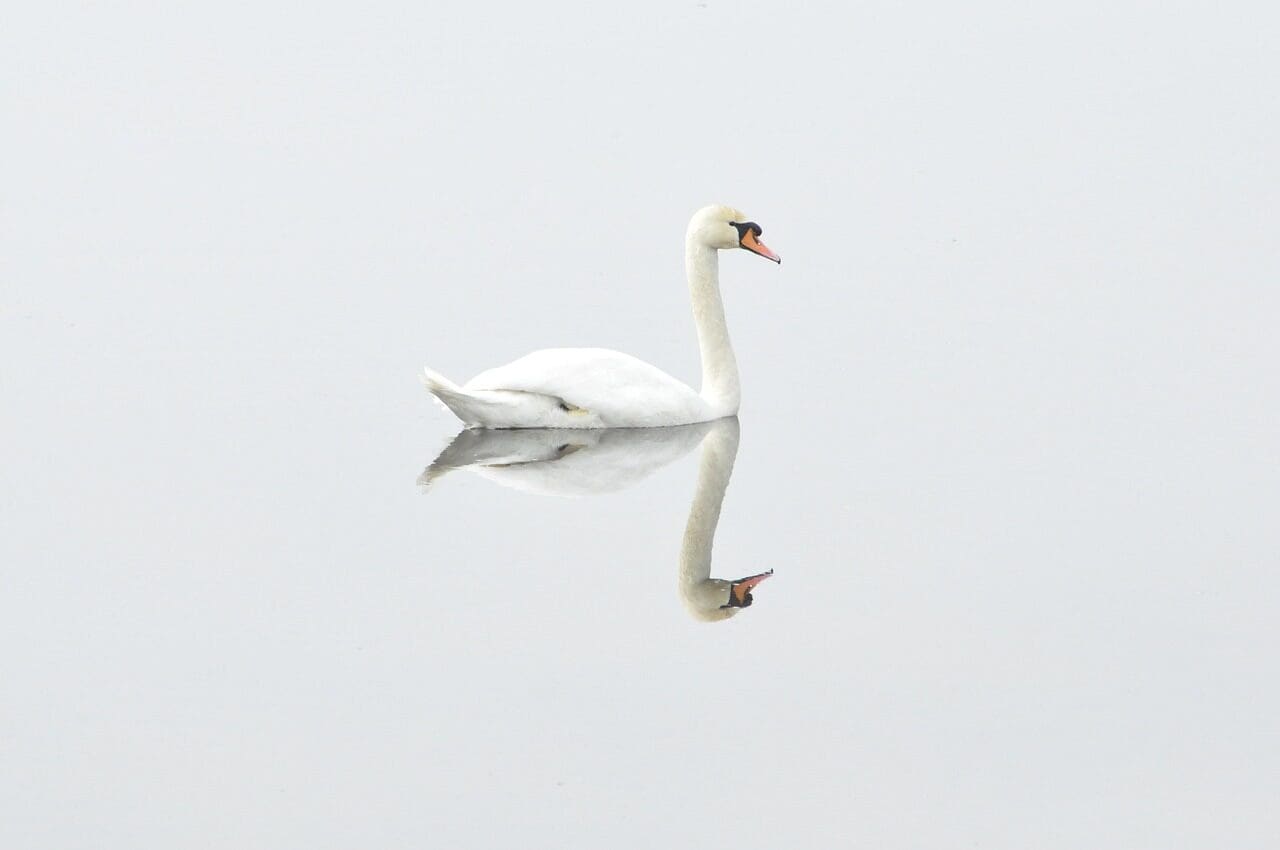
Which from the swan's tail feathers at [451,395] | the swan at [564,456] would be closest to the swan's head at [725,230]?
the swan at [564,456]

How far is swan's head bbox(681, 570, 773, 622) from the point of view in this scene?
997 centimetres

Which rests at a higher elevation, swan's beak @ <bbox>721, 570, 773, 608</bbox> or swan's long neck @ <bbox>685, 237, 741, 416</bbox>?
swan's long neck @ <bbox>685, 237, 741, 416</bbox>

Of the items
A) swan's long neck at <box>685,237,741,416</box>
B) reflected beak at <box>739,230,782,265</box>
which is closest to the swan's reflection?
swan's long neck at <box>685,237,741,416</box>

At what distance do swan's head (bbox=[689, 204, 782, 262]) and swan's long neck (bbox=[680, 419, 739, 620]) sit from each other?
3.19ft

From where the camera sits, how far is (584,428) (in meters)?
13.3

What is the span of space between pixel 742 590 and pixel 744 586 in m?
0.05

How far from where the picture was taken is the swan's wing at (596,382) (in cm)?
1305

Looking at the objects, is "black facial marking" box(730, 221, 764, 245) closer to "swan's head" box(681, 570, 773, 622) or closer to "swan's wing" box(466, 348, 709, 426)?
"swan's wing" box(466, 348, 709, 426)

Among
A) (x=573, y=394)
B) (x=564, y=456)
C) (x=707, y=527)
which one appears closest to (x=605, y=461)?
(x=564, y=456)

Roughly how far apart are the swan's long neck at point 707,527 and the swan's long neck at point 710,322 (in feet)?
0.78

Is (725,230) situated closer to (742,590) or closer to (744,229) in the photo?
(744,229)

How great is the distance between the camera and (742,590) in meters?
10.3

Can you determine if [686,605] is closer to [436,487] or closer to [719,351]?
[436,487]

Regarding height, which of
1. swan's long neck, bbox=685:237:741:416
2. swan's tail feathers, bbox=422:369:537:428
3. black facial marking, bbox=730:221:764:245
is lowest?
swan's tail feathers, bbox=422:369:537:428
